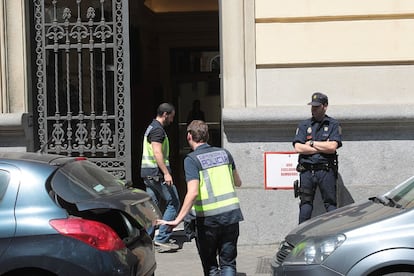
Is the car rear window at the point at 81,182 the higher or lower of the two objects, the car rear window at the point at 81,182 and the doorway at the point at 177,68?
the lower

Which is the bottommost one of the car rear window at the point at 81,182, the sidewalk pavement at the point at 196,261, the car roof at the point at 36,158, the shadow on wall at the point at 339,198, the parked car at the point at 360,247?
the sidewalk pavement at the point at 196,261

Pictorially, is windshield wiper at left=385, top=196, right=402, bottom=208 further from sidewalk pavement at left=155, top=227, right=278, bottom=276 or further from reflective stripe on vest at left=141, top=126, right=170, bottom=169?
reflective stripe on vest at left=141, top=126, right=170, bottom=169

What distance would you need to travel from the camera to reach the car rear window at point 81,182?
190 inches

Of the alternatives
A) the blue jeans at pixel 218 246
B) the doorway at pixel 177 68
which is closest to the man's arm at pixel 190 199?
the blue jeans at pixel 218 246

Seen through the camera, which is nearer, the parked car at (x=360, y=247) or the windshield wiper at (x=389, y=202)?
the parked car at (x=360, y=247)

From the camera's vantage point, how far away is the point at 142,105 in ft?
39.2

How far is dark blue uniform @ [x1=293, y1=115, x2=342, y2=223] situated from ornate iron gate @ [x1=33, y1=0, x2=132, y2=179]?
2.63m

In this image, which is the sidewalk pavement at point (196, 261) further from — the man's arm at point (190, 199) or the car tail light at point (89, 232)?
the car tail light at point (89, 232)

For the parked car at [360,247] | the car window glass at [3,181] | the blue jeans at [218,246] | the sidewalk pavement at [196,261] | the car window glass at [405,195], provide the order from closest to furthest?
the parked car at [360,247] < the car window glass at [3,181] < the car window glass at [405,195] < the blue jeans at [218,246] < the sidewalk pavement at [196,261]

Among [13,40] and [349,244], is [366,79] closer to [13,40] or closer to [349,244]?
[349,244]

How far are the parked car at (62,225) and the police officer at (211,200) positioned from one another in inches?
21.6

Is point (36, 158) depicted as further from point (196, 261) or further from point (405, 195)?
point (405, 195)

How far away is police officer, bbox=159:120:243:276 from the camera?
5418 mm

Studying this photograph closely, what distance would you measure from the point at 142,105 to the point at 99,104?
10.2ft
